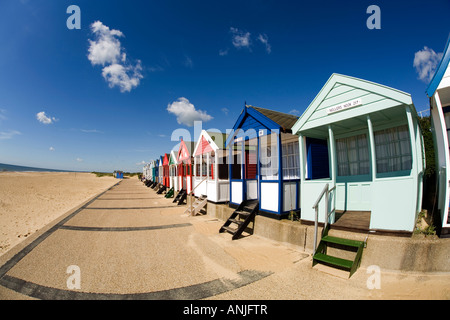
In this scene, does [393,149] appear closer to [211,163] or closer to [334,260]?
[334,260]

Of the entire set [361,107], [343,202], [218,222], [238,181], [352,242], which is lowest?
[218,222]

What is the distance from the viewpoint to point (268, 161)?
314 inches

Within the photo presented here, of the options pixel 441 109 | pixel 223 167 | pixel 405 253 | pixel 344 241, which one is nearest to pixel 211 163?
pixel 223 167

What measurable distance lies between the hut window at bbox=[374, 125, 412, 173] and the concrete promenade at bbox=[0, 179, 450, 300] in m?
3.06

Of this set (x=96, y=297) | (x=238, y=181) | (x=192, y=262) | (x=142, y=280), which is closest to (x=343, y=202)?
(x=238, y=181)

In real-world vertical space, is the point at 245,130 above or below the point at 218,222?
above

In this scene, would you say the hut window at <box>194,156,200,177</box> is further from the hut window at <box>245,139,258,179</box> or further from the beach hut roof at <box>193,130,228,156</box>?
the hut window at <box>245,139,258,179</box>

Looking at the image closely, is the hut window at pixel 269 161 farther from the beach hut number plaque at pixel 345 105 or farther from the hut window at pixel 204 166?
the hut window at pixel 204 166

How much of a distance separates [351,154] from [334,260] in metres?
3.88

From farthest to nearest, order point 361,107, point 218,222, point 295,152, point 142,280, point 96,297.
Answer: point 218,222 < point 295,152 < point 361,107 < point 142,280 < point 96,297

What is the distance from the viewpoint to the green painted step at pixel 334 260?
3928mm
